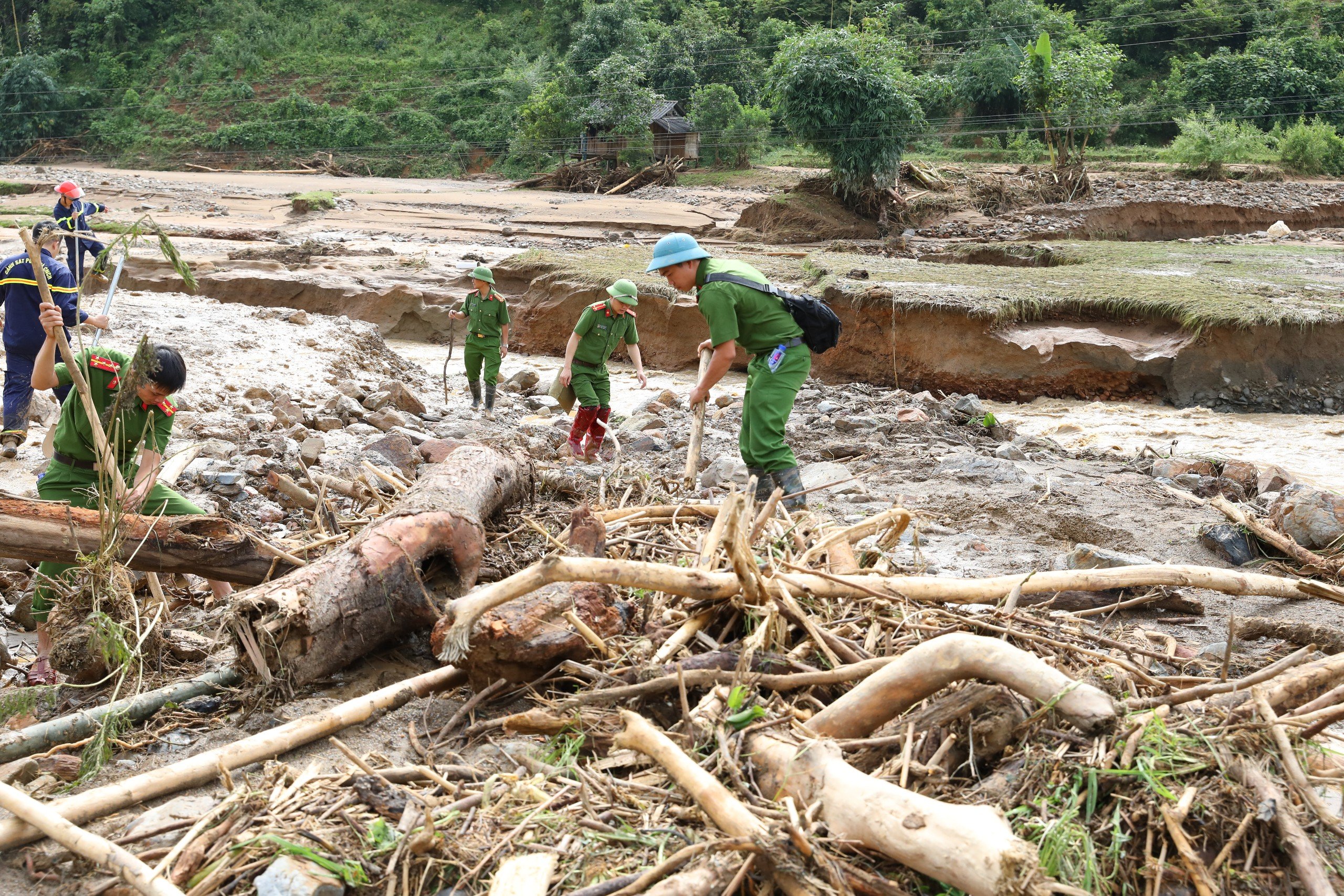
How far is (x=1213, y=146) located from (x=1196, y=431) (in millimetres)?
17711

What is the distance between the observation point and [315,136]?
109ft

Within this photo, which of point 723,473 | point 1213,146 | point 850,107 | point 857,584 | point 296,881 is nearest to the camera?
point 296,881

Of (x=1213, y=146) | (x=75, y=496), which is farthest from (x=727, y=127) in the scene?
(x=75, y=496)

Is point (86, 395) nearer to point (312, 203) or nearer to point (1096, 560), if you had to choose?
point (1096, 560)

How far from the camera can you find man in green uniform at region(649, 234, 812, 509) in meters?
4.68

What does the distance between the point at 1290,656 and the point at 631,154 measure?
80.5 feet

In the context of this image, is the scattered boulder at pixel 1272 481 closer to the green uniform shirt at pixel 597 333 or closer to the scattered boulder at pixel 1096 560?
the scattered boulder at pixel 1096 560

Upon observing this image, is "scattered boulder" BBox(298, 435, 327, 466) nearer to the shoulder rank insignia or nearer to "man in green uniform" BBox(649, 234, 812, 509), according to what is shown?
the shoulder rank insignia

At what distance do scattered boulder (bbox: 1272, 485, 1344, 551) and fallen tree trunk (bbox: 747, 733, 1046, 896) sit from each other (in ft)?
10.1

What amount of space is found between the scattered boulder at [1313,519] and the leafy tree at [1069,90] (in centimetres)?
1779

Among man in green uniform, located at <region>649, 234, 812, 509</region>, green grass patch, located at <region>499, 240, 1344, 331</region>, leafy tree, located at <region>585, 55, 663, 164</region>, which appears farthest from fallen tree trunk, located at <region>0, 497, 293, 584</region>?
leafy tree, located at <region>585, 55, 663, 164</region>

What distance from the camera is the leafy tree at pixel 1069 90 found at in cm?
1948

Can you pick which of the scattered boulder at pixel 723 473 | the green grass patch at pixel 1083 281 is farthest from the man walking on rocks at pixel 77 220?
the green grass patch at pixel 1083 281

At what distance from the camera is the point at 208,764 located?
2.44 meters
